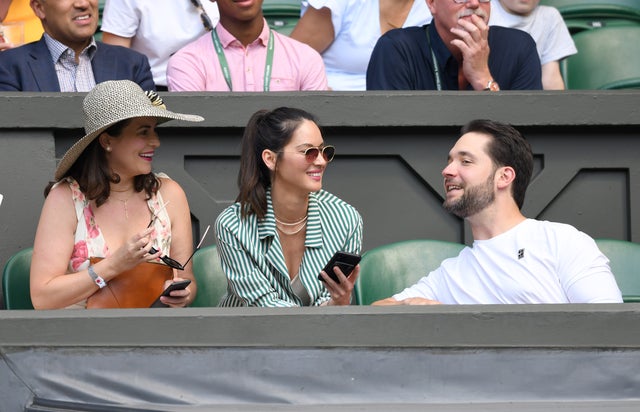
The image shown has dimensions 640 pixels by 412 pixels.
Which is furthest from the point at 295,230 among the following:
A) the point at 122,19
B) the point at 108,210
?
the point at 122,19

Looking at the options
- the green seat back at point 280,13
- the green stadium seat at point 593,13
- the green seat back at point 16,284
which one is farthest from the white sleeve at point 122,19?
Result: the green stadium seat at point 593,13

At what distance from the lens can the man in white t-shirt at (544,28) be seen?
5.74 metres

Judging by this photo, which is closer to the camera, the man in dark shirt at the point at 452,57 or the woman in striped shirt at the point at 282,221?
the woman in striped shirt at the point at 282,221

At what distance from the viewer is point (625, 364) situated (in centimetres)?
324

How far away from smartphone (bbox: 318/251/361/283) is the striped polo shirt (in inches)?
12.4

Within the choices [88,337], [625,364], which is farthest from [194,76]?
[625,364]

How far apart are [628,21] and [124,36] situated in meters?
2.69

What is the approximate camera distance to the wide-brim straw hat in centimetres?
431

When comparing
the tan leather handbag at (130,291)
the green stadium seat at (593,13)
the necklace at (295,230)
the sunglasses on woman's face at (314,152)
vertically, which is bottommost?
the tan leather handbag at (130,291)

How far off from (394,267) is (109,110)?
46.1 inches

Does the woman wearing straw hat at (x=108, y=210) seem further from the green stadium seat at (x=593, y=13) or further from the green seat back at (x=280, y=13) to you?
the green stadium seat at (x=593, y=13)

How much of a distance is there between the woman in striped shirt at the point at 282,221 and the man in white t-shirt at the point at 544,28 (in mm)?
1785

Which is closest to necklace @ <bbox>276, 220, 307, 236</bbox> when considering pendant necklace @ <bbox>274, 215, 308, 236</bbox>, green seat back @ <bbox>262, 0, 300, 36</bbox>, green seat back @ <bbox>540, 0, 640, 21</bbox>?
pendant necklace @ <bbox>274, 215, 308, 236</bbox>

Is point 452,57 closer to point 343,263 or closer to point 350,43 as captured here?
point 350,43
